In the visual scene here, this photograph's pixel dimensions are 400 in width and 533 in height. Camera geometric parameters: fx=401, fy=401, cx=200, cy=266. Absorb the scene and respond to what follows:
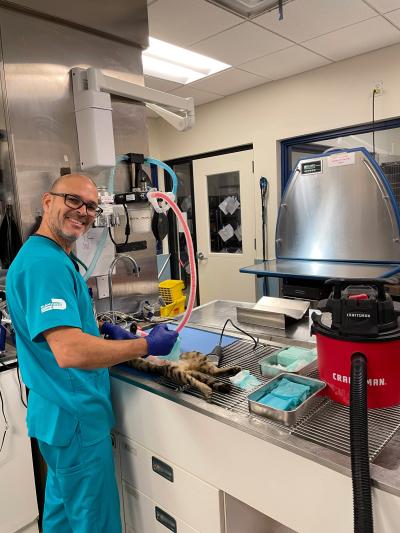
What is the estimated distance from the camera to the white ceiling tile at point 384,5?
7.47 ft

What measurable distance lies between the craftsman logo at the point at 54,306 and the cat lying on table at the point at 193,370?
0.43 meters

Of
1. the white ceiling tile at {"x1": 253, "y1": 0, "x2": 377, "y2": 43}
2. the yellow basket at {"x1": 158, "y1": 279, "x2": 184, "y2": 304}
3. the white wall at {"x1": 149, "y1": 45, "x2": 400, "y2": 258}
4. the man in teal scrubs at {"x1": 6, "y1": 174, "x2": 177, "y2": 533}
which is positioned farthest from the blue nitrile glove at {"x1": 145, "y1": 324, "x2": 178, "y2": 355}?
the white wall at {"x1": 149, "y1": 45, "x2": 400, "y2": 258}

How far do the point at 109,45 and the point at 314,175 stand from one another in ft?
4.70

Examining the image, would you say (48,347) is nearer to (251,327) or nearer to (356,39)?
(251,327)

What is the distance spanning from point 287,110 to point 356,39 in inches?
34.1

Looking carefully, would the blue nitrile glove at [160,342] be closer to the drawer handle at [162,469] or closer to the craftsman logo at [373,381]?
the drawer handle at [162,469]

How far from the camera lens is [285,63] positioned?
10.4 ft

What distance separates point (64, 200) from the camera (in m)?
1.30

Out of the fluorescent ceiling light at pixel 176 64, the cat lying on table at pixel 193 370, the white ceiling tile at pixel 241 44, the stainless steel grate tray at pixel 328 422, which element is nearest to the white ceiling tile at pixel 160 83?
the fluorescent ceiling light at pixel 176 64

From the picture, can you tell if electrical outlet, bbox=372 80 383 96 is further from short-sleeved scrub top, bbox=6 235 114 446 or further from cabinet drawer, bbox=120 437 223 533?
cabinet drawer, bbox=120 437 223 533

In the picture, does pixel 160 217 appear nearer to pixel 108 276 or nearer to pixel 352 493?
pixel 108 276

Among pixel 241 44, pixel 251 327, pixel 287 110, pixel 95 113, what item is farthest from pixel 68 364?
pixel 287 110

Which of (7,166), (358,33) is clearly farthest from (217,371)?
(358,33)

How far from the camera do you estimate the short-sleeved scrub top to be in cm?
113
